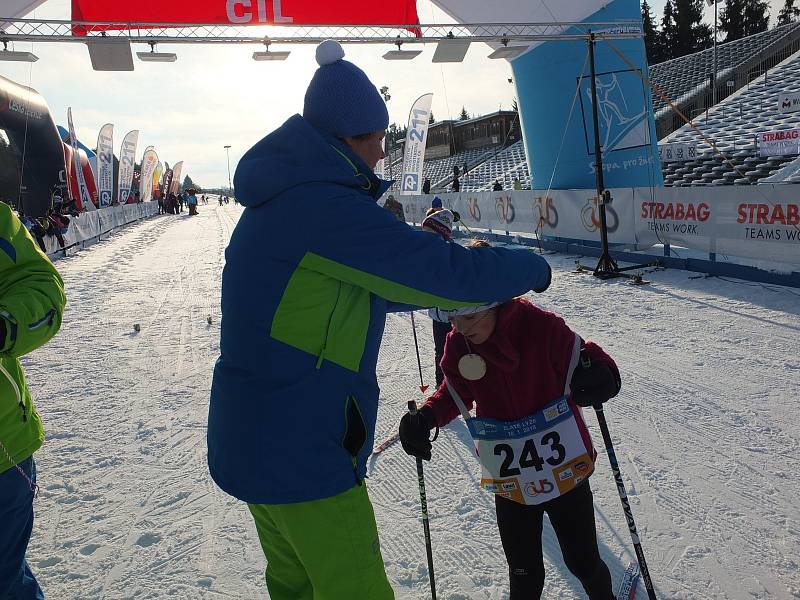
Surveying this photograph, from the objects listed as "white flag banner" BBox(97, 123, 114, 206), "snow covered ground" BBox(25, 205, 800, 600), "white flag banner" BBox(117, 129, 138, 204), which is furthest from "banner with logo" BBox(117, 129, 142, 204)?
"snow covered ground" BBox(25, 205, 800, 600)

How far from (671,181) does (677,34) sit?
40011 millimetres

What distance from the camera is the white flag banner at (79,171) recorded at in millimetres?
21356

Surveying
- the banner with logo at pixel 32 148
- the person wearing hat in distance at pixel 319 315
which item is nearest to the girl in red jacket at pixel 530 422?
the person wearing hat in distance at pixel 319 315

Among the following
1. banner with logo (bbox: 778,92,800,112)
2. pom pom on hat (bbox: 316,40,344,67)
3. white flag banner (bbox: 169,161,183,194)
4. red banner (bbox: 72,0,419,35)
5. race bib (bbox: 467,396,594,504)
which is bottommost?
race bib (bbox: 467,396,594,504)

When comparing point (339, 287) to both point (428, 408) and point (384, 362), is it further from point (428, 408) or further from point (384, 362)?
point (384, 362)

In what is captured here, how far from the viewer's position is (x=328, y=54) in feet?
5.49

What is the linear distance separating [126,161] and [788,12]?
54392mm

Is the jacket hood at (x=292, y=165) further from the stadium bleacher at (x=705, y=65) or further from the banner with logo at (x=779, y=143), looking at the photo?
the stadium bleacher at (x=705, y=65)

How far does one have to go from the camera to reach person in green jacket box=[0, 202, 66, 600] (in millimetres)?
1889

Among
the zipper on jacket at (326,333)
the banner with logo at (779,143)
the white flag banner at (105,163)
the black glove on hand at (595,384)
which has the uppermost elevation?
the white flag banner at (105,163)

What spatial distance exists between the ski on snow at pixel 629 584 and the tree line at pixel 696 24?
51437 mm

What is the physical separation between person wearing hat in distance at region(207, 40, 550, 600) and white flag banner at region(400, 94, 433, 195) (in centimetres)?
1712

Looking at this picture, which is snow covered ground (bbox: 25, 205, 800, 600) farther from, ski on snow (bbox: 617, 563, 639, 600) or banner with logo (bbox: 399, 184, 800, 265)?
banner with logo (bbox: 399, 184, 800, 265)

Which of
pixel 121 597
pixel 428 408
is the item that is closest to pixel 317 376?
pixel 428 408
